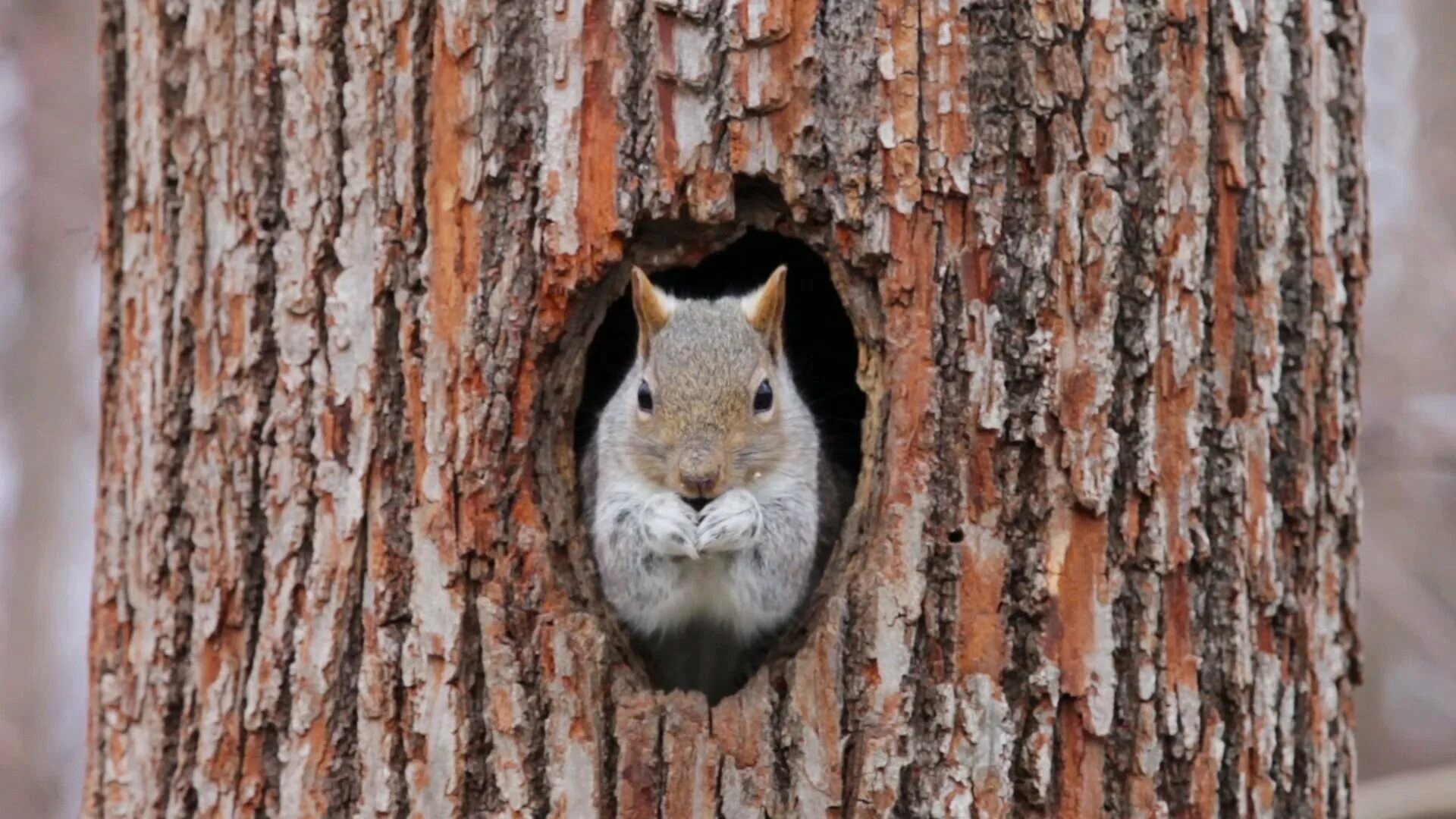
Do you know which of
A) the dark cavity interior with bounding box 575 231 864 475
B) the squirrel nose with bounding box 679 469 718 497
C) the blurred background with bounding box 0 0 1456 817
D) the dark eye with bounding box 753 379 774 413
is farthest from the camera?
the blurred background with bounding box 0 0 1456 817

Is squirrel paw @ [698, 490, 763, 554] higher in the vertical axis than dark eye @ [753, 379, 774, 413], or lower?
lower

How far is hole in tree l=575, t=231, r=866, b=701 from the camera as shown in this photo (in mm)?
3707

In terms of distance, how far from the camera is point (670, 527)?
3.28m

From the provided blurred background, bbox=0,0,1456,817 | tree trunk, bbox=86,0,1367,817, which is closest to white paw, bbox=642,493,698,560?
tree trunk, bbox=86,0,1367,817

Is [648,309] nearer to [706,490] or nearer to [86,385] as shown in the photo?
[706,490]

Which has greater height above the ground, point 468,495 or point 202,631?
point 468,495

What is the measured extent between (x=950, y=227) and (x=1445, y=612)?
513 centimetres

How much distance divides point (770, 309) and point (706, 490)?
1.60 feet

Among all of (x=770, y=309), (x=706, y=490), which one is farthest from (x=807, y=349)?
(x=706, y=490)

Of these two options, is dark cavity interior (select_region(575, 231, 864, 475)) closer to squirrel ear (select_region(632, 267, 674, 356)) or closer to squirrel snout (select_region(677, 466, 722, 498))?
squirrel ear (select_region(632, 267, 674, 356))

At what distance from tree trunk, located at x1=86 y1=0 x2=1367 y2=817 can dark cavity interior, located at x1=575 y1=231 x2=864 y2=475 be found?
1049mm

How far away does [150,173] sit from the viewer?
3275 millimetres

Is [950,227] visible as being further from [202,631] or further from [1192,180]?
[202,631]

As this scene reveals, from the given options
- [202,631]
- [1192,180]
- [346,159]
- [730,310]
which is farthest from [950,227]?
[202,631]
